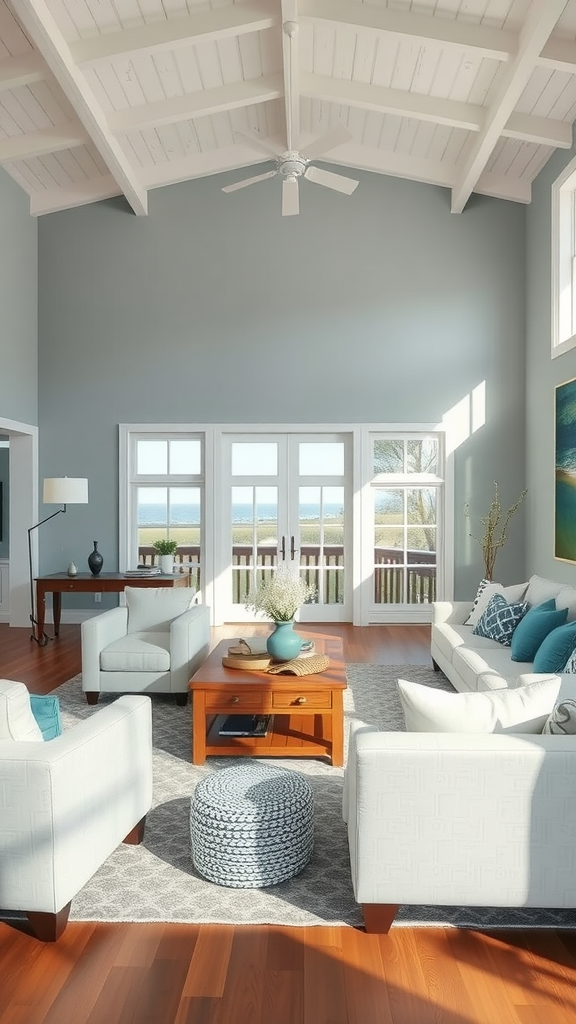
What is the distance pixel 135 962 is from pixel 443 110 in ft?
21.9

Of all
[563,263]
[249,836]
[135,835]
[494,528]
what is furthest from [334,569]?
[249,836]

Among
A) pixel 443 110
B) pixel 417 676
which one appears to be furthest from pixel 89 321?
pixel 417 676

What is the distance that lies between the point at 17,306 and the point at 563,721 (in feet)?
23.2

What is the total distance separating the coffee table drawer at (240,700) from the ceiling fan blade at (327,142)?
137 inches

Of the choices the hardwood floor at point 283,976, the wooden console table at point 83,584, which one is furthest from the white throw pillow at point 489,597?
the hardwood floor at point 283,976

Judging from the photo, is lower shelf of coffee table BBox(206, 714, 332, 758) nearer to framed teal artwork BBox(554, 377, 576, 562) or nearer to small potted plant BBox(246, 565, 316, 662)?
small potted plant BBox(246, 565, 316, 662)

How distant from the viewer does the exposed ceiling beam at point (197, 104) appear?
22.1 feet

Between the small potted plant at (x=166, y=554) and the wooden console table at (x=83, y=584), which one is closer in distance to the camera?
the wooden console table at (x=83, y=584)

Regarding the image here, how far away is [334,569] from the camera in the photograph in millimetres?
8336

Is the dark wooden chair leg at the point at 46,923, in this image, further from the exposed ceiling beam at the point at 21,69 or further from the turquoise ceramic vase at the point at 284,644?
the exposed ceiling beam at the point at 21,69

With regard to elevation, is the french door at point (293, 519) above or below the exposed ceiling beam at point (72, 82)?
below

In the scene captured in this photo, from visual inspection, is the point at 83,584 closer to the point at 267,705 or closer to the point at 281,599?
the point at 281,599

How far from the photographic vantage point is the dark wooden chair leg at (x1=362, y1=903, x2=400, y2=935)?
2357mm

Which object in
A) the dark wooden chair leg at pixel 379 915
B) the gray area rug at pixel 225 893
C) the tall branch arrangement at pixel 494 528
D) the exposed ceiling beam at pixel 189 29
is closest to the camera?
the dark wooden chair leg at pixel 379 915
